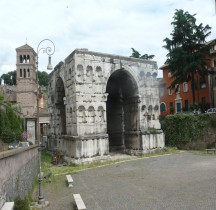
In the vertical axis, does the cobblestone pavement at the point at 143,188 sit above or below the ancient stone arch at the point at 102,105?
below

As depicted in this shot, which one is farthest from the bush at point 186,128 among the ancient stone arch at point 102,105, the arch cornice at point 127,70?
the arch cornice at point 127,70

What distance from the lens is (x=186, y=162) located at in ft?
57.8

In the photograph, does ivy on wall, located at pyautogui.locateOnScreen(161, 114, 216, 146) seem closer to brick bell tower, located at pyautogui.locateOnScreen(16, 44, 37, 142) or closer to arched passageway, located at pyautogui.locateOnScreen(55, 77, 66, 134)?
arched passageway, located at pyautogui.locateOnScreen(55, 77, 66, 134)

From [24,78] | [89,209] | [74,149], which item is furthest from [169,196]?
[24,78]

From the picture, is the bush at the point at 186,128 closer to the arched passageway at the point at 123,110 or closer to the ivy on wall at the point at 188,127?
the ivy on wall at the point at 188,127

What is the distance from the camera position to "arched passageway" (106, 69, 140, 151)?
2269cm

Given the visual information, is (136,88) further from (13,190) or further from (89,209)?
(13,190)

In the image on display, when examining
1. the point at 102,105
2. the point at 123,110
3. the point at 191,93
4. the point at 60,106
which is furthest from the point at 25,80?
the point at 102,105

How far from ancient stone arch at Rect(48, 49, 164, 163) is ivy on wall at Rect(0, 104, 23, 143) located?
3981mm

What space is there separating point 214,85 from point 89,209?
A: 111 ft

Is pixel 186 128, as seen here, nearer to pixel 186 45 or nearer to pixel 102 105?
pixel 102 105

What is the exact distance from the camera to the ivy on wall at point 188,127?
25.6 metres

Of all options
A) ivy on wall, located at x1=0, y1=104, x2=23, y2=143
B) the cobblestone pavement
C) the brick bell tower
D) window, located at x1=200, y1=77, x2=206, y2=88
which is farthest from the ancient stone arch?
the brick bell tower

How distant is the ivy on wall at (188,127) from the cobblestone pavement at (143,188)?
8.60 m
